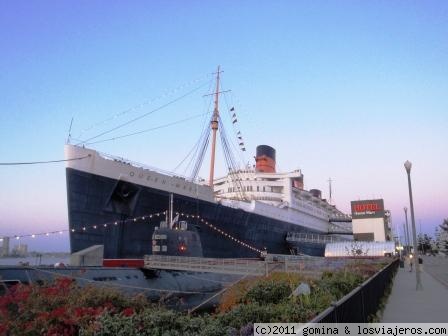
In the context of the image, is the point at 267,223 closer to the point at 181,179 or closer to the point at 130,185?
the point at 181,179

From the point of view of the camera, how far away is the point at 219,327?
20.5ft

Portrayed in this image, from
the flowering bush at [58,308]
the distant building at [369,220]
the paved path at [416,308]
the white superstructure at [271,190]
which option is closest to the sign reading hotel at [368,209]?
the distant building at [369,220]

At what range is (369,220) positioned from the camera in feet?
276

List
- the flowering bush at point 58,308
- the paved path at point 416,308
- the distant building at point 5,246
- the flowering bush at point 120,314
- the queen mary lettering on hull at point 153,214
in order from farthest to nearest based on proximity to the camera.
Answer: the queen mary lettering on hull at point 153,214 → the distant building at point 5,246 → the paved path at point 416,308 → the flowering bush at point 58,308 → the flowering bush at point 120,314

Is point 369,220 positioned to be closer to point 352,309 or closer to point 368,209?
point 368,209

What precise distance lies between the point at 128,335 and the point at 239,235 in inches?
1452

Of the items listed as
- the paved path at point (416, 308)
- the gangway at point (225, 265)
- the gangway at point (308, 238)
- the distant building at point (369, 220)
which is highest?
the distant building at point (369, 220)

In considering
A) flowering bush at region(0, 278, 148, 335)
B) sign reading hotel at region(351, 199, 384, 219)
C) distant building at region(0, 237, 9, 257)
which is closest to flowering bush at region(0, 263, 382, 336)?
flowering bush at region(0, 278, 148, 335)

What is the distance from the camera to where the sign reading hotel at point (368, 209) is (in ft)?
277

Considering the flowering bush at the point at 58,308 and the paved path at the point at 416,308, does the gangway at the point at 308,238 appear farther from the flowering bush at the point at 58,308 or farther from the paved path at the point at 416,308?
the flowering bush at the point at 58,308

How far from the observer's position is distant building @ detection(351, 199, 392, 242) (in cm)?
8314

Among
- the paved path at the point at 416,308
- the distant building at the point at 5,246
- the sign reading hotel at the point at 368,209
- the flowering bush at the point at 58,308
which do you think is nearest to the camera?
the flowering bush at the point at 58,308

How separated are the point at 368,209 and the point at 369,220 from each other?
225 cm

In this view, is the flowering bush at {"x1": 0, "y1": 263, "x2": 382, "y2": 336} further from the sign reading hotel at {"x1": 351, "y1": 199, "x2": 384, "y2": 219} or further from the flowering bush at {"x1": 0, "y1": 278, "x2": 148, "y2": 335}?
the sign reading hotel at {"x1": 351, "y1": 199, "x2": 384, "y2": 219}
